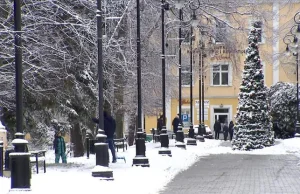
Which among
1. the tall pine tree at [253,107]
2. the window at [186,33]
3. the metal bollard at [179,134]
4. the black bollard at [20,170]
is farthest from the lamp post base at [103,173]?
the window at [186,33]

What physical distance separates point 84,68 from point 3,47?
326 centimetres

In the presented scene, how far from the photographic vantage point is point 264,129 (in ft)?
118

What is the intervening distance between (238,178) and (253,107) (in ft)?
53.6

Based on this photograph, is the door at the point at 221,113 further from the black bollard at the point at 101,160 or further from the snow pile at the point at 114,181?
the black bollard at the point at 101,160

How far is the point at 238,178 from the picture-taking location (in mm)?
19641

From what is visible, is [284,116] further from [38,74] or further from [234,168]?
[38,74]

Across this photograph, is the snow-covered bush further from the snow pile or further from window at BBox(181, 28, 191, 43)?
the snow pile

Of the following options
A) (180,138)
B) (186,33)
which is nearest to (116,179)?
(180,138)

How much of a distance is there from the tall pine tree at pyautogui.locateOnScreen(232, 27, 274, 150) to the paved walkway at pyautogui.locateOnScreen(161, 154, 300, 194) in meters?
8.32

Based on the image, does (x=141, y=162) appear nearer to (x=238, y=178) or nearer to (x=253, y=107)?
(x=238, y=178)

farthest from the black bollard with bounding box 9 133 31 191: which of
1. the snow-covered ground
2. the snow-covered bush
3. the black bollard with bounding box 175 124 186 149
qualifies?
the snow-covered bush

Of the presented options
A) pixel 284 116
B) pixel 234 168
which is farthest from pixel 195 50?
pixel 234 168

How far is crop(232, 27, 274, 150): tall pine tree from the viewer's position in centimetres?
3562

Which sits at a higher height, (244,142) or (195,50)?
(195,50)
